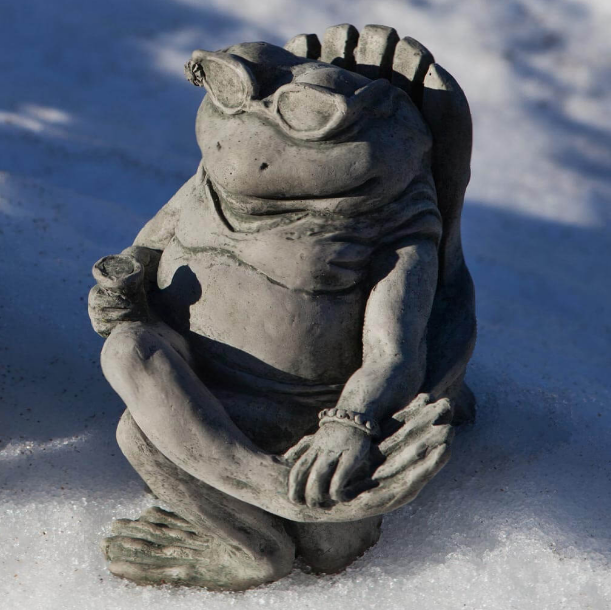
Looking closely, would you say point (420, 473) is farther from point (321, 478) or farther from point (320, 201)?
point (320, 201)

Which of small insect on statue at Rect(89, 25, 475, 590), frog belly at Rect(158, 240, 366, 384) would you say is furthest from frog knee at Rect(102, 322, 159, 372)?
frog belly at Rect(158, 240, 366, 384)

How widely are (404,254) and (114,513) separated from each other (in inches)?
28.9

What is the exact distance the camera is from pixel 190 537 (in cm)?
174

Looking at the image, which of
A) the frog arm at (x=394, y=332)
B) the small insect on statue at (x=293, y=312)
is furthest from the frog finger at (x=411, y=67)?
the frog arm at (x=394, y=332)

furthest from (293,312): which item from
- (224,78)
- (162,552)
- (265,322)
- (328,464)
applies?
(162,552)

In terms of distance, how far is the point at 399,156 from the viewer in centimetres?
157

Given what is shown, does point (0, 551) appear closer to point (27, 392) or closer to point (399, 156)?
point (27, 392)

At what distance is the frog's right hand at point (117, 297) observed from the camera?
5.31 ft

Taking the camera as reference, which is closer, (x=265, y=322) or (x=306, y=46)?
(x=265, y=322)

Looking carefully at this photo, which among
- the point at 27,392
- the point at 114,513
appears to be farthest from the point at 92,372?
the point at 114,513

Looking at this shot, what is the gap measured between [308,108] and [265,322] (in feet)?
1.06

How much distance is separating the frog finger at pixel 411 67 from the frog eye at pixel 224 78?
258 mm

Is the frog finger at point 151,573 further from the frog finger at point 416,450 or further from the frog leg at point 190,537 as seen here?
the frog finger at point 416,450

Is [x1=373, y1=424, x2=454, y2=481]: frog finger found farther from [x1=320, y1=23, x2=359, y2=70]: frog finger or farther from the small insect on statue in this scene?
[x1=320, y1=23, x2=359, y2=70]: frog finger
